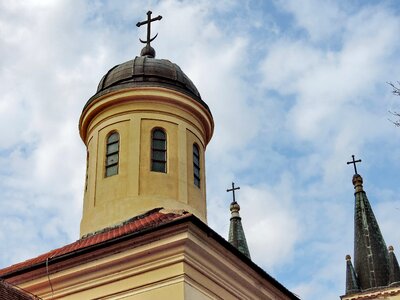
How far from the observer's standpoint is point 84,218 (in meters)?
17.3

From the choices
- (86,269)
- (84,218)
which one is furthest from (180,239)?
(84,218)

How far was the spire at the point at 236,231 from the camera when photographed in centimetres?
3022

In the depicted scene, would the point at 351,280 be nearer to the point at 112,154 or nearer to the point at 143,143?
the point at 143,143

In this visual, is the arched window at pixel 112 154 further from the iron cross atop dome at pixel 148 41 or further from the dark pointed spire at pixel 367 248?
the dark pointed spire at pixel 367 248

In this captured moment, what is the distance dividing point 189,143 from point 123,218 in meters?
2.80

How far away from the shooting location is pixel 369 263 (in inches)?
1163

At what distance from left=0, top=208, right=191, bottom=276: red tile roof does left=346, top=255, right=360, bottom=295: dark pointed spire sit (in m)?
15.2

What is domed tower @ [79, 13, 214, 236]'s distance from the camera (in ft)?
55.6

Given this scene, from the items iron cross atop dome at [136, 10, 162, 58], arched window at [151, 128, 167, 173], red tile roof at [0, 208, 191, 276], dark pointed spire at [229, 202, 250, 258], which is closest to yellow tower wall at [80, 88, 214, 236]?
arched window at [151, 128, 167, 173]

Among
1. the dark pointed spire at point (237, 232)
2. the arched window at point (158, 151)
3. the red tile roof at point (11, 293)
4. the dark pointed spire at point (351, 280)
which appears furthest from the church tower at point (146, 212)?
the dark pointed spire at point (351, 280)

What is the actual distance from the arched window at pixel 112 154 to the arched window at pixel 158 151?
87 centimetres

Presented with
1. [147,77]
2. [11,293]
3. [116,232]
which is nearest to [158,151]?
[147,77]

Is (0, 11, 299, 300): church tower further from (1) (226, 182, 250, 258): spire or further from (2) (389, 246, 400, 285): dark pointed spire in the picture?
(2) (389, 246, 400, 285): dark pointed spire

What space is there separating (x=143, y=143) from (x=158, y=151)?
41cm
